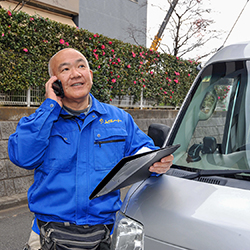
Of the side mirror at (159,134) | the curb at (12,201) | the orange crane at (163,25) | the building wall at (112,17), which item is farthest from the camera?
the building wall at (112,17)

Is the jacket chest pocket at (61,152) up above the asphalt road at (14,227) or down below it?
above

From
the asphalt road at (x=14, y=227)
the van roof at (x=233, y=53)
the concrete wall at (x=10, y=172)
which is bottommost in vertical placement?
the asphalt road at (x=14, y=227)

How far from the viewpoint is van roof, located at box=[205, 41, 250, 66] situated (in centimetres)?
234

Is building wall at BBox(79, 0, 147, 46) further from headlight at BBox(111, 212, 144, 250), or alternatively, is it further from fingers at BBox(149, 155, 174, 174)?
headlight at BBox(111, 212, 144, 250)

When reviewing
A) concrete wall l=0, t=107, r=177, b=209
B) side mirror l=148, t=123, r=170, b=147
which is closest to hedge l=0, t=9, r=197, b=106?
concrete wall l=0, t=107, r=177, b=209

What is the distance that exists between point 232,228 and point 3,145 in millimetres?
5028

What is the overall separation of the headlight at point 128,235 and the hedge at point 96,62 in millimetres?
4978

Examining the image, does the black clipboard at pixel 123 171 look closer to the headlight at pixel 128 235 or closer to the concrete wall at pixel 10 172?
the headlight at pixel 128 235

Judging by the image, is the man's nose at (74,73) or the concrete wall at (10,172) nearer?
the man's nose at (74,73)

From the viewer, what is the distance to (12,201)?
5566 mm

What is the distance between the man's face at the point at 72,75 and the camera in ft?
7.07

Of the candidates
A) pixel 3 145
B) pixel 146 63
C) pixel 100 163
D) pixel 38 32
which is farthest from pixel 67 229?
pixel 146 63

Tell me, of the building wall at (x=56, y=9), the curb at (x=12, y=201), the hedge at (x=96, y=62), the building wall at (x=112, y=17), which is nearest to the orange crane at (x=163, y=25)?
the hedge at (x=96, y=62)

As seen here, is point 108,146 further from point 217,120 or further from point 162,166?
point 217,120
